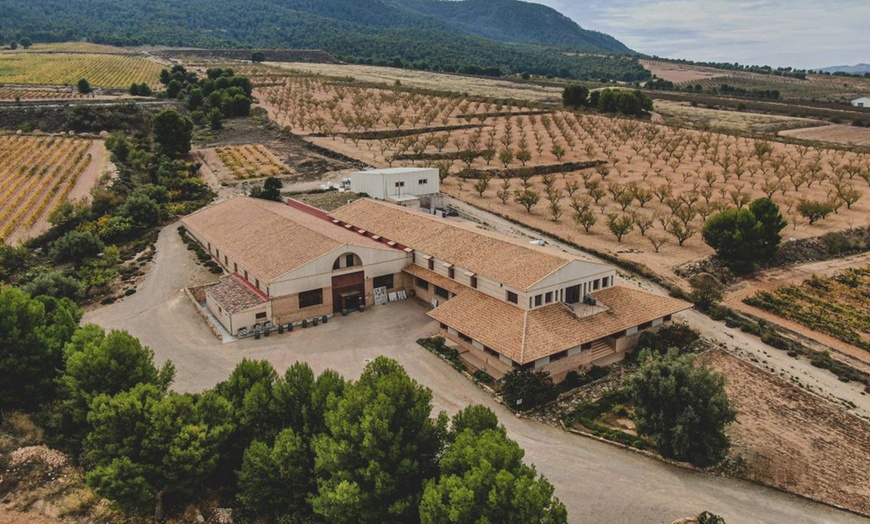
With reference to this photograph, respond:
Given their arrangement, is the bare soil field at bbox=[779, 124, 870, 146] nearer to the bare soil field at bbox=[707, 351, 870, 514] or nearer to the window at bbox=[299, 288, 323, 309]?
the bare soil field at bbox=[707, 351, 870, 514]

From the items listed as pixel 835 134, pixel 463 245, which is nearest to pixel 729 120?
pixel 835 134

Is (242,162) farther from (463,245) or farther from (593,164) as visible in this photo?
(463,245)

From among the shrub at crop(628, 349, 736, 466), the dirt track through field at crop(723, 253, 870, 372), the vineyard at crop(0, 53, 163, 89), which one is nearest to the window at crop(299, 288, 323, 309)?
the shrub at crop(628, 349, 736, 466)

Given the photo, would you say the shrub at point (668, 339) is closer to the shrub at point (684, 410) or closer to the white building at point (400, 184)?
the shrub at point (684, 410)

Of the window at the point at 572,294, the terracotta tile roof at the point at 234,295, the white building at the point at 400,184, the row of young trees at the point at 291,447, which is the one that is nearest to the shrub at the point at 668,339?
the window at the point at 572,294

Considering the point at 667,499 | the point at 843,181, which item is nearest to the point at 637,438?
the point at 667,499

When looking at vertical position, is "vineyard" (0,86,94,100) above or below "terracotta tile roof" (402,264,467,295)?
above
